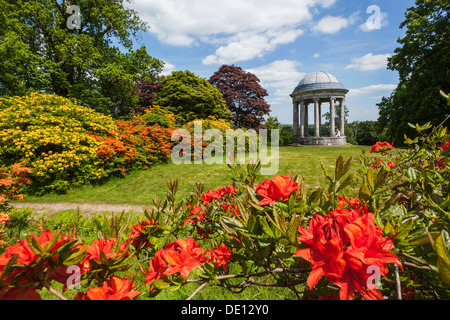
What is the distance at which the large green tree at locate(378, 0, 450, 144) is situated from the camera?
12172 mm

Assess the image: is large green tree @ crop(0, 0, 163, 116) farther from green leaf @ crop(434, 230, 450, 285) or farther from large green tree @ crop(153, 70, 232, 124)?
green leaf @ crop(434, 230, 450, 285)

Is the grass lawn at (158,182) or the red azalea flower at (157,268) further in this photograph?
the grass lawn at (158,182)

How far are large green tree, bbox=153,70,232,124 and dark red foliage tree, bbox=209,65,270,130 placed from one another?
5.62m

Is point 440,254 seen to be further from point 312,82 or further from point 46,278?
point 312,82

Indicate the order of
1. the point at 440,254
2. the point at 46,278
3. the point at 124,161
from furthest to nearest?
1. the point at 124,161
2. the point at 46,278
3. the point at 440,254

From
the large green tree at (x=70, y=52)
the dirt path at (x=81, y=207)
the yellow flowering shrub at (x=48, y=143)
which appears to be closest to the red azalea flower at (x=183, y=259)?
the dirt path at (x=81, y=207)

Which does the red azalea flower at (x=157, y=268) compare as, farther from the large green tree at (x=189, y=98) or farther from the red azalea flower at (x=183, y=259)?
the large green tree at (x=189, y=98)

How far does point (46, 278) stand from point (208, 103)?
1466cm

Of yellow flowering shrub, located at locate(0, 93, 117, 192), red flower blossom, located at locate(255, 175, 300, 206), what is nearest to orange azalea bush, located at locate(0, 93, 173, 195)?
yellow flowering shrub, located at locate(0, 93, 117, 192)

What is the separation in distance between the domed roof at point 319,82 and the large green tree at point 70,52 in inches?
503

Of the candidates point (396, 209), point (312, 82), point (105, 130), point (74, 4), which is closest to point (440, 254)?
point (396, 209)

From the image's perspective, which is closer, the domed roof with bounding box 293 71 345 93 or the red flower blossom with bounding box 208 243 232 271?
the red flower blossom with bounding box 208 243 232 271

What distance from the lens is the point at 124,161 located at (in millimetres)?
8656

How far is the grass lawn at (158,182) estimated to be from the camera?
6417mm
